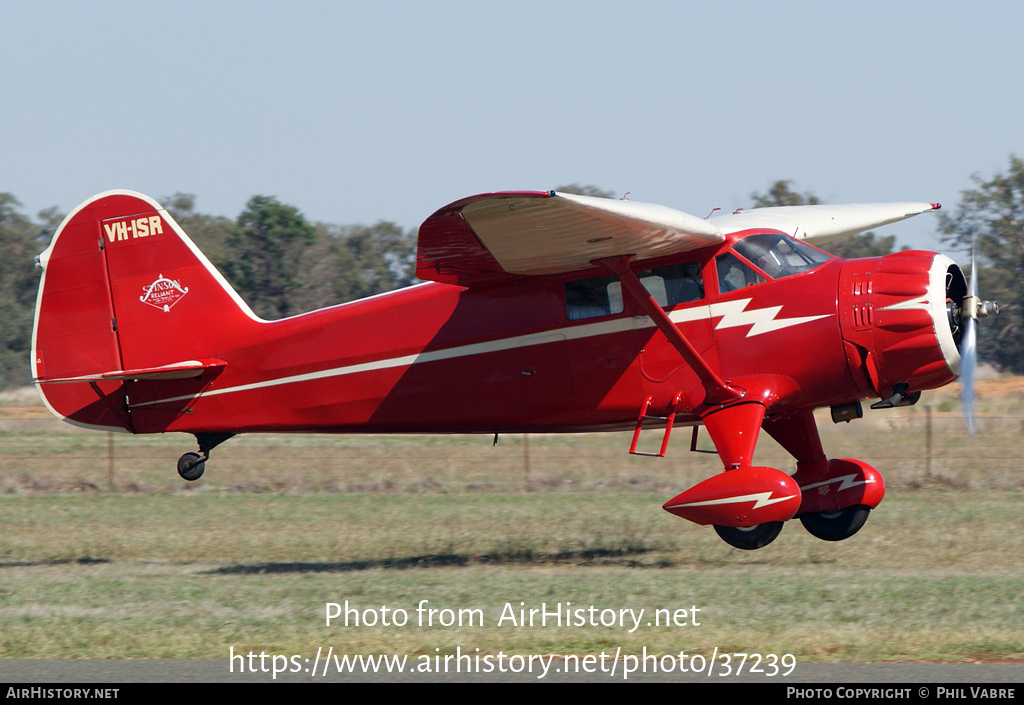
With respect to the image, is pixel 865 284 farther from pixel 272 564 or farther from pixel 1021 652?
pixel 272 564

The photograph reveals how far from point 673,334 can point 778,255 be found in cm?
138

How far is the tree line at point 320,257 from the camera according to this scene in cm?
4309

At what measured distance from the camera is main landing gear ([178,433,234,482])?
12398mm

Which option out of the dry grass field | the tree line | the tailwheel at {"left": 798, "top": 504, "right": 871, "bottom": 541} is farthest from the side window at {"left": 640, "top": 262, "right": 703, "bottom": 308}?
the tree line

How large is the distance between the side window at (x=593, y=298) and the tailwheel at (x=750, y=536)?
8.04ft

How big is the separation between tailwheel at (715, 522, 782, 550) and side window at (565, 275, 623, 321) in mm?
2450

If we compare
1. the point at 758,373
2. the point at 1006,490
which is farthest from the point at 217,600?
the point at 1006,490

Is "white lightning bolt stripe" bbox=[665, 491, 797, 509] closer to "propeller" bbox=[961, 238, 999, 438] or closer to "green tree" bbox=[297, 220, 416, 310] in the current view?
"propeller" bbox=[961, 238, 999, 438]

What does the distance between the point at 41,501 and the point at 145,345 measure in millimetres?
7677

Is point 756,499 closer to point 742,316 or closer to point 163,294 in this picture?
point 742,316

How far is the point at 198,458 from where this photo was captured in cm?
1249

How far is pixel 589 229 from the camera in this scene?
959 centimetres

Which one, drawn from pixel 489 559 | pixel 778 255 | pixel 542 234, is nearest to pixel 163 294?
pixel 489 559

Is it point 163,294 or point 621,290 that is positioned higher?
point 163,294
